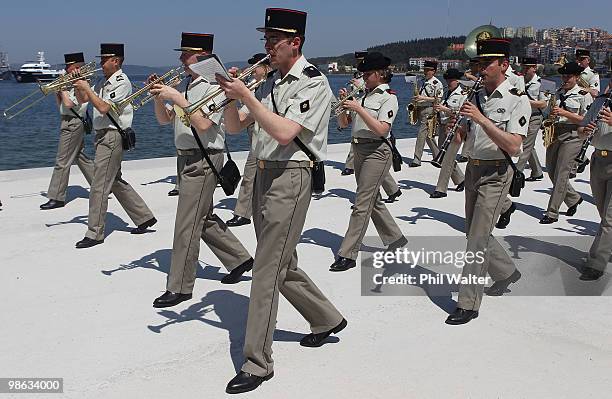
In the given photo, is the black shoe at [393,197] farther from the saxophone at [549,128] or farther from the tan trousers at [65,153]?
the tan trousers at [65,153]

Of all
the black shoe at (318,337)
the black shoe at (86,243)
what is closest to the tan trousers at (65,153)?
the black shoe at (86,243)

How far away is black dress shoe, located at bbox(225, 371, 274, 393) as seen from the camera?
399 cm

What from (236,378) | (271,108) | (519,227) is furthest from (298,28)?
(519,227)

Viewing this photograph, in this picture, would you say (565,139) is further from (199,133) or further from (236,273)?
(199,133)

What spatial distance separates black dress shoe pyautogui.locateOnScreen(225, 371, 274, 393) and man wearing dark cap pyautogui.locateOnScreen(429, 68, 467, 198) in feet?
19.4

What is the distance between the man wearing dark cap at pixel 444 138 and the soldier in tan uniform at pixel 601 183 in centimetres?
297

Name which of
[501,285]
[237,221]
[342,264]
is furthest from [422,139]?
[501,285]

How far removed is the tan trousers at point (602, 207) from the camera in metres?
6.04

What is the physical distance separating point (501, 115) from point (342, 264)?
224 cm

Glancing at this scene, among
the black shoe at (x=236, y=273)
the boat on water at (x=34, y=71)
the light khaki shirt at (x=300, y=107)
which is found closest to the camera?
the light khaki shirt at (x=300, y=107)

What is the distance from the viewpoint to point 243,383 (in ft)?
13.1

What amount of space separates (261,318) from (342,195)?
6391 millimetres

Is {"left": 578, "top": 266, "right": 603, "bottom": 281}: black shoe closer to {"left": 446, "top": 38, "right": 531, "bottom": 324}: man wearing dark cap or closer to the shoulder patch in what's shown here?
{"left": 446, "top": 38, "right": 531, "bottom": 324}: man wearing dark cap

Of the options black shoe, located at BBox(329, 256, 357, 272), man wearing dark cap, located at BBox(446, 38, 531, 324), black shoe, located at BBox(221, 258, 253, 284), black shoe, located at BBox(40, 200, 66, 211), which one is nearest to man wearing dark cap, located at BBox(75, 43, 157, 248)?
black shoe, located at BBox(221, 258, 253, 284)
